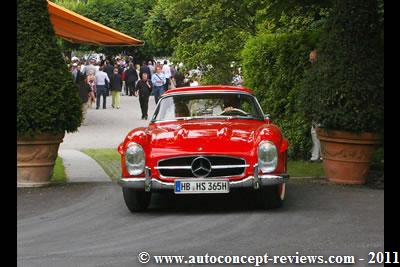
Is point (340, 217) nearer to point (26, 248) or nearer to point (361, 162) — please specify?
point (361, 162)

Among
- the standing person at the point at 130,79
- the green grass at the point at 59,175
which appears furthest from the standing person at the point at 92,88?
the green grass at the point at 59,175

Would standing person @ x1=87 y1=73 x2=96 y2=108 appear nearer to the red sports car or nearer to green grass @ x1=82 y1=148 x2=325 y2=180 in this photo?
green grass @ x1=82 y1=148 x2=325 y2=180

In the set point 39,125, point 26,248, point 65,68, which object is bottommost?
point 26,248

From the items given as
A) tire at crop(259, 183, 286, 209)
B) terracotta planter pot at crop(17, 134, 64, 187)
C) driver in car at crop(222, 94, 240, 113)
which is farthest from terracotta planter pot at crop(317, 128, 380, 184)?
terracotta planter pot at crop(17, 134, 64, 187)

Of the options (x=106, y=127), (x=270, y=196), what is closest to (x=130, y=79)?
(x=106, y=127)

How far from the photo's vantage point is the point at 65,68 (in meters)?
11.9

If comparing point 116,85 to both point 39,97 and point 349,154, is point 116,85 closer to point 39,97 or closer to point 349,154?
point 39,97

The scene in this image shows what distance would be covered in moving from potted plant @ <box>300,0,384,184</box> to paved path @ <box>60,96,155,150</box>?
29.1 ft

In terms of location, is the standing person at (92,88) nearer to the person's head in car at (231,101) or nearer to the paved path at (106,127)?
the paved path at (106,127)

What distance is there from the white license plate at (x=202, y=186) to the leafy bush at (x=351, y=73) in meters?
2.77

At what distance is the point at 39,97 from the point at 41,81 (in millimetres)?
248

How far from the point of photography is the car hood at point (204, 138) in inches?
366
